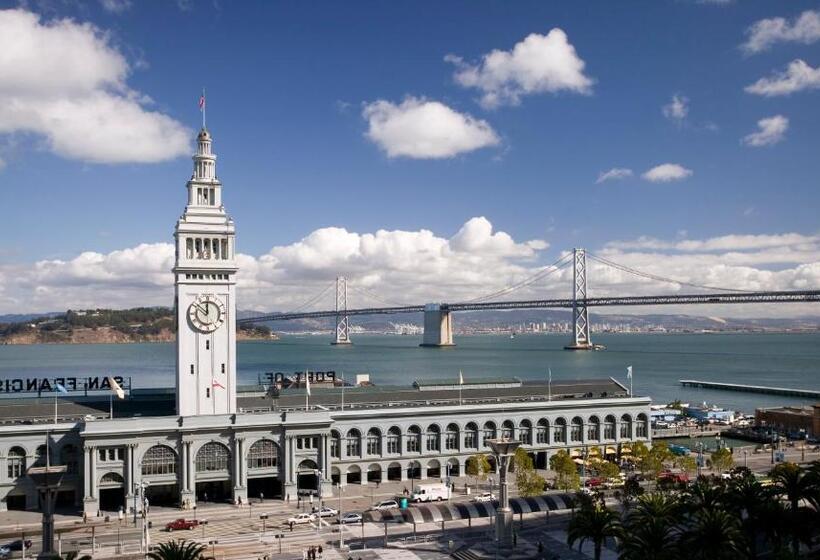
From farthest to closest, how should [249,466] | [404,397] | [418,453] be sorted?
[404,397]
[418,453]
[249,466]

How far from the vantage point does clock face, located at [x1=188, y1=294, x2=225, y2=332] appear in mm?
73375

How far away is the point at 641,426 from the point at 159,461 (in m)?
52.3

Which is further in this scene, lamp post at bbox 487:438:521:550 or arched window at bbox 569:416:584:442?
arched window at bbox 569:416:584:442

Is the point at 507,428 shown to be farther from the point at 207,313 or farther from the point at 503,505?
the point at 207,313

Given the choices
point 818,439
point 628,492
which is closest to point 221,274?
point 628,492

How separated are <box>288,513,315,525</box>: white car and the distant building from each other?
7557 centimetres

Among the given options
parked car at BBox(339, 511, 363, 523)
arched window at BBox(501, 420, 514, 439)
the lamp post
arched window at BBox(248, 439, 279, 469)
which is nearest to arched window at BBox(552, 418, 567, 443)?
arched window at BBox(501, 420, 514, 439)

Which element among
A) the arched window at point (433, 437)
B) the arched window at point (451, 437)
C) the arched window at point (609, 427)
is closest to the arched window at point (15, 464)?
the arched window at point (433, 437)

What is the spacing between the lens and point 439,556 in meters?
54.1

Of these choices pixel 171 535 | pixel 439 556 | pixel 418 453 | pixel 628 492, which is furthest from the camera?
pixel 418 453

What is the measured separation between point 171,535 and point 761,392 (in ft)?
520

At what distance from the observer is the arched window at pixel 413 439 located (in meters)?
80.1

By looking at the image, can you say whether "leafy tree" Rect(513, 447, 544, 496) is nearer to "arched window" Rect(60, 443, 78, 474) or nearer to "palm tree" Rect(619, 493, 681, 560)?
"palm tree" Rect(619, 493, 681, 560)

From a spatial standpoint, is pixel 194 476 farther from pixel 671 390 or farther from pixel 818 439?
pixel 671 390
